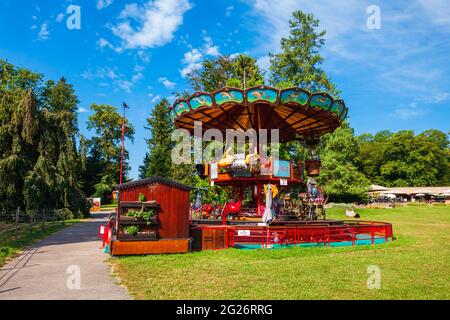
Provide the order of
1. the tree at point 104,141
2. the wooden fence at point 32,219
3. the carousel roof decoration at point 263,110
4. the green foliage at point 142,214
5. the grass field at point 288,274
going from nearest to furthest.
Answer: the grass field at point 288,274
the green foliage at point 142,214
the carousel roof decoration at point 263,110
the wooden fence at point 32,219
the tree at point 104,141

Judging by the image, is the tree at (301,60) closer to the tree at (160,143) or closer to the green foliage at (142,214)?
the tree at (160,143)

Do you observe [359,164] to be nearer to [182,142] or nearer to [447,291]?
[182,142]

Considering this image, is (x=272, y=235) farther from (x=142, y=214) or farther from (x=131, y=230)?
(x=131, y=230)

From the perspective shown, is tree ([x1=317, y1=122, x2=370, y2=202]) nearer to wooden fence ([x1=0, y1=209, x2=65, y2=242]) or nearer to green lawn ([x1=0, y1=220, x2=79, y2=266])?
wooden fence ([x1=0, y1=209, x2=65, y2=242])

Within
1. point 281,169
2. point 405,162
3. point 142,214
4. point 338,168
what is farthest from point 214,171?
point 405,162

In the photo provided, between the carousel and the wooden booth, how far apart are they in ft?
4.07

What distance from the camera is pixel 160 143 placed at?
58969 millimetres

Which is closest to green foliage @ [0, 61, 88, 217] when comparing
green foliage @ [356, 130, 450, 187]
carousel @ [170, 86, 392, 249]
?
carousel @ [170, 86, 392, 249]

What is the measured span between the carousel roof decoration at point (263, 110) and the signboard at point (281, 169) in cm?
292

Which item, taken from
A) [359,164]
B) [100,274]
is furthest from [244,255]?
[359,164]

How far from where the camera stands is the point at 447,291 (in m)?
7.83

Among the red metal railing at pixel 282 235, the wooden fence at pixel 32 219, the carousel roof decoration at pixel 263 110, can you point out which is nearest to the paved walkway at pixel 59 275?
the red metal railing at pixel 282 235

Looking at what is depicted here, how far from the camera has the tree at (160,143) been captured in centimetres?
5159
